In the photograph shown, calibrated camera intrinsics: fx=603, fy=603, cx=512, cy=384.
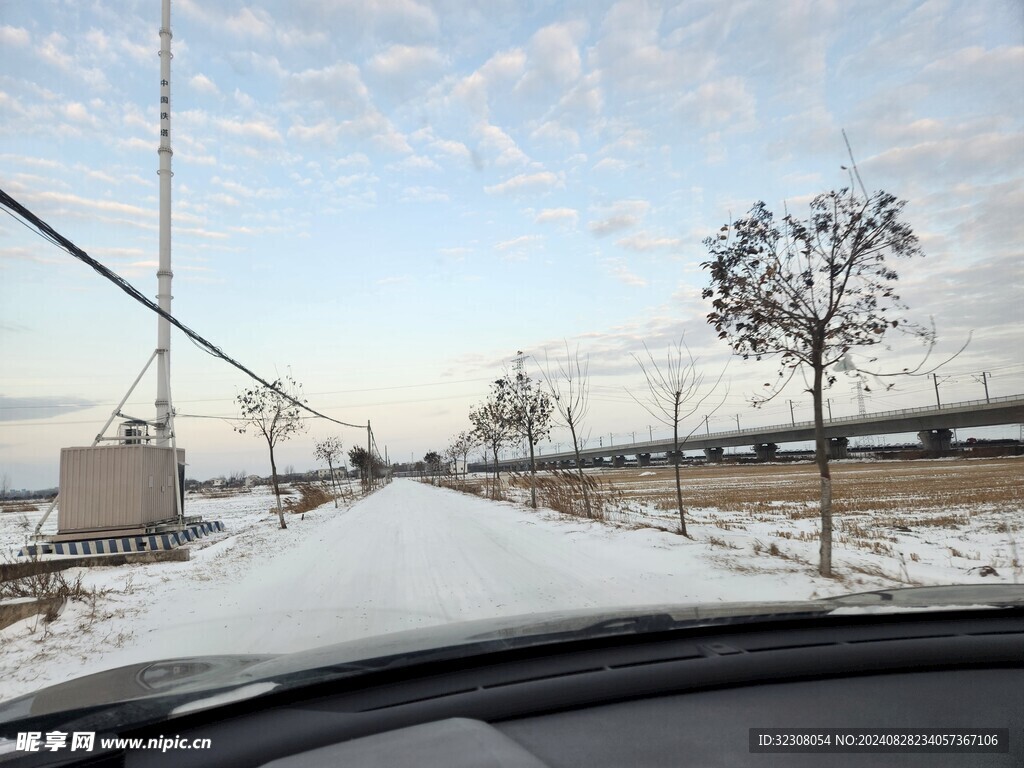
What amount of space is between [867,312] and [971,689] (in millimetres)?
6958

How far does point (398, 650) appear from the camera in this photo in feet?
6.35

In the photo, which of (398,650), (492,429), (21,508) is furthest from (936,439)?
(21,508)

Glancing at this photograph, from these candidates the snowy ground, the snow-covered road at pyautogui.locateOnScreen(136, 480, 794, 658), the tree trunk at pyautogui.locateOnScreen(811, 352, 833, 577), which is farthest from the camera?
the tree trunk at pyautogui.locateOnScreen(811, 352, 833, 577)

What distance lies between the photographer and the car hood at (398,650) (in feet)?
5.42

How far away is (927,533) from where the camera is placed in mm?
12398

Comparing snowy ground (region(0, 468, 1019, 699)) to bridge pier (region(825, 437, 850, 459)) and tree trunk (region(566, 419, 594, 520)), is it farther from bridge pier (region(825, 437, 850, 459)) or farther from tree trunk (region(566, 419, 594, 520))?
bridge pier (region(825, 437, 850, 459))

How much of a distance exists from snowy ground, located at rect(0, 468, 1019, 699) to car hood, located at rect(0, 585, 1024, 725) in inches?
143

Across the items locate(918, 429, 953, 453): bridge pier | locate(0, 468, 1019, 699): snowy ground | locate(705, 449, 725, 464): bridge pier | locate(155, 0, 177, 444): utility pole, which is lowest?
locate(705, 449, 725, 464): bridge pier

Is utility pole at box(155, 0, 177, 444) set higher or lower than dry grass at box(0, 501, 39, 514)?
higher

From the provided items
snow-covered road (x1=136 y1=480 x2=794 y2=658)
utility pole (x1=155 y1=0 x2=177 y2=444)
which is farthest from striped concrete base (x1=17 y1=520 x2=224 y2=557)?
snow-covered road (x1=136 y1=480 x2=794 y2=658)

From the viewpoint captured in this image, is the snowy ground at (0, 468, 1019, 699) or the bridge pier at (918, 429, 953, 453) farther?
the bridge pier at (918, 429, 953, 453)

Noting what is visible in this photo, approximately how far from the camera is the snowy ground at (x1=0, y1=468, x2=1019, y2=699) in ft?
19.4

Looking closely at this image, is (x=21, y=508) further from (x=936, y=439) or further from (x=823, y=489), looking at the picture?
(x=936, y=439)

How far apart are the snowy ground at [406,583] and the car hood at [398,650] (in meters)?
3.63
